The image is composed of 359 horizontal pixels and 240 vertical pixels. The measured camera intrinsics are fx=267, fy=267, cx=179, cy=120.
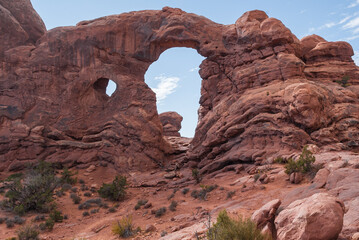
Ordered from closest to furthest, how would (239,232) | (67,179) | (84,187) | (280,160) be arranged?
1. (239,232)
2. (280,160)
3. (84,187)
4. (67,179)

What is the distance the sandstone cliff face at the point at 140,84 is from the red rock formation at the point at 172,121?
1859 cm

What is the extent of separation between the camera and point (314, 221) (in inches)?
189

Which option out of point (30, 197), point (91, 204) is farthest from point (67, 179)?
point (30, 197)

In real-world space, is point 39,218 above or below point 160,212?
above

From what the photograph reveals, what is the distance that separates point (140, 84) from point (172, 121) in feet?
71.2

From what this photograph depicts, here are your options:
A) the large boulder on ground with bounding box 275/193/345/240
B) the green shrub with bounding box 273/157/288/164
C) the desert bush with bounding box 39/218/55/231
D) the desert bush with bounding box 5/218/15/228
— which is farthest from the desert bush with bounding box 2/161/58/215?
the large boulder on ground with bounding box 275/193/345/240

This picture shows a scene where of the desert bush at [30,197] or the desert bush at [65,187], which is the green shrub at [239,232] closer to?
the desert bush at [30,197]

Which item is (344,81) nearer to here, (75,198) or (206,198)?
(206,198)

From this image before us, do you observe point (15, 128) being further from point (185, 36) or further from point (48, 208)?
point (185, 36)

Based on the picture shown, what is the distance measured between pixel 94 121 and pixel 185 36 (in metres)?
12.3

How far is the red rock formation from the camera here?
45938 millimetres

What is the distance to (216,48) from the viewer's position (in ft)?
83.0

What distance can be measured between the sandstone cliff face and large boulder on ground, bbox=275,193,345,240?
41.3ft

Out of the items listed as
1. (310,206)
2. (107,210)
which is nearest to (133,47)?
(107,210)
